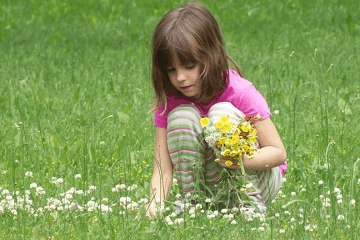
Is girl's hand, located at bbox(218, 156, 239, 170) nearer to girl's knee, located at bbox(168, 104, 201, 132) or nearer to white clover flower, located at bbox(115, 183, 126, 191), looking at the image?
girl's knee, located at bbox(168, 104, 201, 132)

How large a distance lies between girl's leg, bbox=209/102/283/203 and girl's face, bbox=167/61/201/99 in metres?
0.12

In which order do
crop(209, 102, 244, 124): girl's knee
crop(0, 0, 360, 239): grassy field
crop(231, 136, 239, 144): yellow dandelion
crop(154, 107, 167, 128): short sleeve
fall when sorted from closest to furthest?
crop(231, 136, 239, 144): yellow dandelion
crop(0, 0, 360, 239): grassy field
crop(209, 102, 244, 124): girl's knee
crop(154, 107, 167, 128): short sleeve

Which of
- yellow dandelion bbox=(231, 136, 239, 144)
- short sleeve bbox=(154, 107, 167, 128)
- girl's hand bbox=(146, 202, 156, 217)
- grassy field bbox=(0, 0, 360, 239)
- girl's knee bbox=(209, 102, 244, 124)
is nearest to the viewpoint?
yellow dandelion bbox=(231, 136, 239, 144)

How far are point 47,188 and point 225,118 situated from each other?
4.08 ft

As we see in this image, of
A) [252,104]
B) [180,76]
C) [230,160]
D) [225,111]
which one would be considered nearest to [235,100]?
[252,104]

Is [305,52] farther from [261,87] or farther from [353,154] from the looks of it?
[353,154]

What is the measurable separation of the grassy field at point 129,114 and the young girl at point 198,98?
0.54ft

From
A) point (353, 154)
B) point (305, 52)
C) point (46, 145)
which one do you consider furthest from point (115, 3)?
point (353, 154)

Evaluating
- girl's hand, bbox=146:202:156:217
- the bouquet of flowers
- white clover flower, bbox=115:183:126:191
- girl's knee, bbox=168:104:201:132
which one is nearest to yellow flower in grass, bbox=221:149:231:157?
the bouquet of flowers

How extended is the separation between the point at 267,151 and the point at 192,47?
0.53 meters

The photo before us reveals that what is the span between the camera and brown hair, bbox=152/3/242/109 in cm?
303

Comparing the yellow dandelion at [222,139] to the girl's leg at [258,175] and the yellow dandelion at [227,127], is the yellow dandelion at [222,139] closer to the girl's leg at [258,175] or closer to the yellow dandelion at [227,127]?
the yellow dandelion at [227,127]

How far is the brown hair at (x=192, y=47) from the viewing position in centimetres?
303

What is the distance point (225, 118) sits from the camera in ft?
8.80
